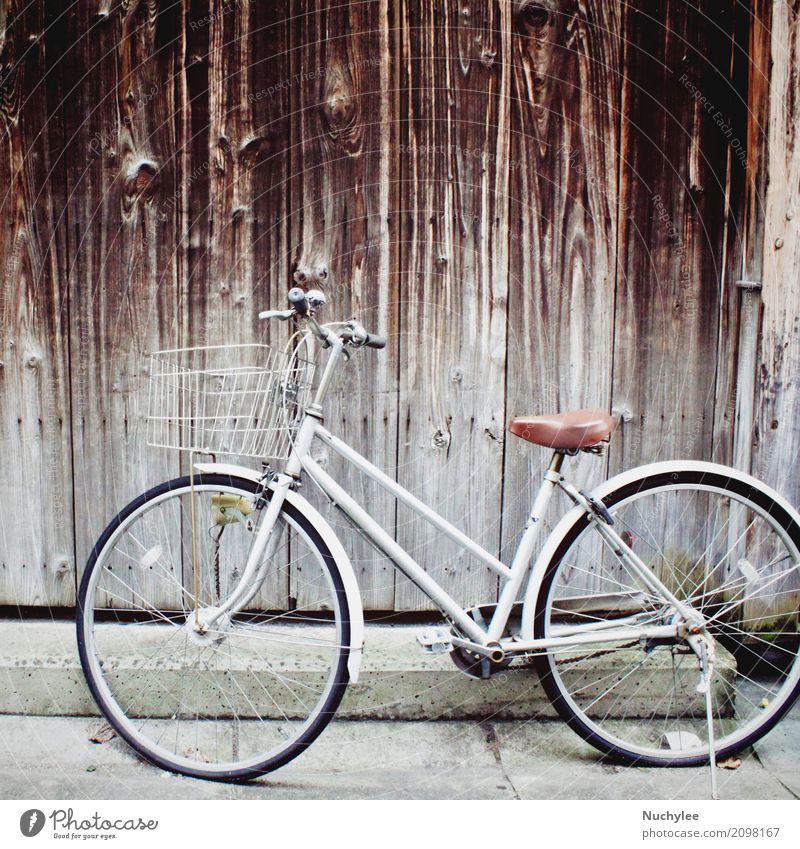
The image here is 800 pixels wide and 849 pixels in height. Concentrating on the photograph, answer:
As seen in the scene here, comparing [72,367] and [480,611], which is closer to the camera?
[480,611]

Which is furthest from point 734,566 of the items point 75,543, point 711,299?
point 75,543

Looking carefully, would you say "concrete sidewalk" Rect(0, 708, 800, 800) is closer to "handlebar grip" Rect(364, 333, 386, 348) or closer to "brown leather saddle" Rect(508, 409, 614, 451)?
"brown leather saddle" Rect(508, 409, 614, 451)

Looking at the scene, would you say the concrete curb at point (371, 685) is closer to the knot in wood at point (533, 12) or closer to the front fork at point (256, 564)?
the front fork at point (256, 564)

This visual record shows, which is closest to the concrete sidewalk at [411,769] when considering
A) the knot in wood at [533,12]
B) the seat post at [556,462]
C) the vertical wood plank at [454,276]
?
the vertical wood plank at [454,276]

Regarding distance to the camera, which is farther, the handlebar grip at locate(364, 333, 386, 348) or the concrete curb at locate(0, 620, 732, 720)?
the concrete curb at locate(0, 620, 732, 720)

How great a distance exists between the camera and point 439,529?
2406mm

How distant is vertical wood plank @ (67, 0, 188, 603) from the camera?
8.57 feet

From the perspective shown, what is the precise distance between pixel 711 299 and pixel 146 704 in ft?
8.24

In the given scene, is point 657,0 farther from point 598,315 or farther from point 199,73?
point 199,73

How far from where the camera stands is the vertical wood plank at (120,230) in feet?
8.57

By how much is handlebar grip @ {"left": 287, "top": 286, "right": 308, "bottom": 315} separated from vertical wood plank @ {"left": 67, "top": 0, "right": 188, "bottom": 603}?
2.38ft

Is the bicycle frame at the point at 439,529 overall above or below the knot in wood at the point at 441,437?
below

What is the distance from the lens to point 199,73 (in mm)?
2615

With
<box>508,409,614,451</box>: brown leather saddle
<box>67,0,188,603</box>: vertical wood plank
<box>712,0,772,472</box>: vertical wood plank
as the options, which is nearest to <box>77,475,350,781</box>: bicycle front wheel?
<box>67,0,188,603</box>: vertical wood plank
